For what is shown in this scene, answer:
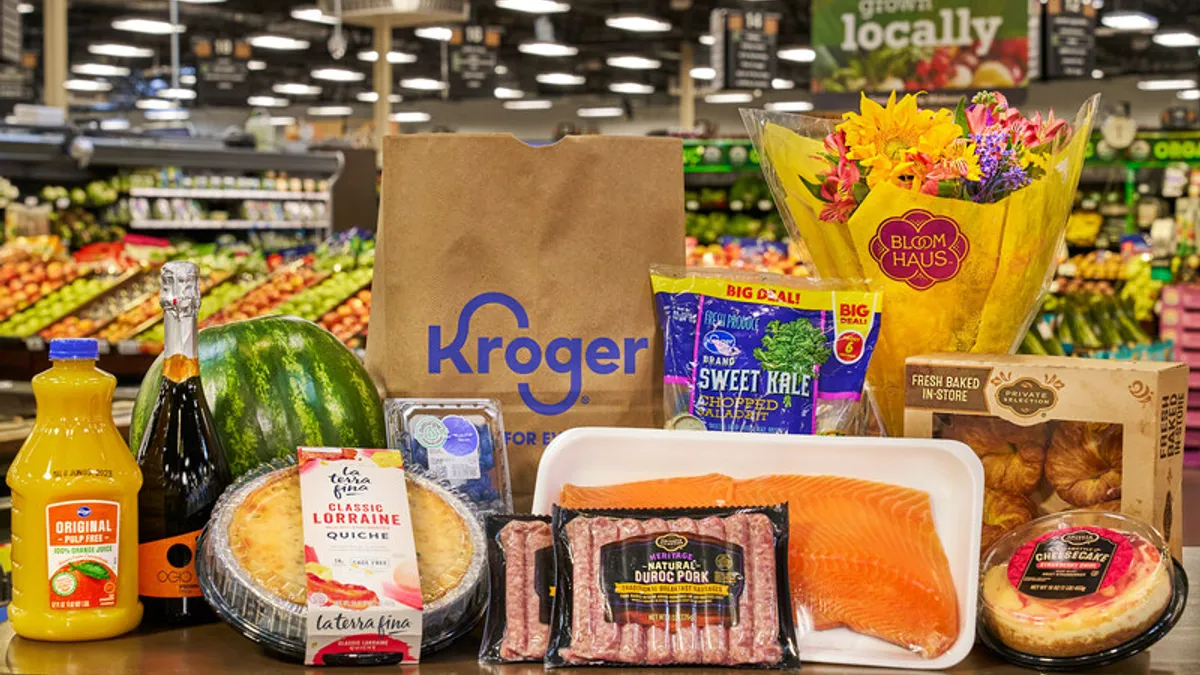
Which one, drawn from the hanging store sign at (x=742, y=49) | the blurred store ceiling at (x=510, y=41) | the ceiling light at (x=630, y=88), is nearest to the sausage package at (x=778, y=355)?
the hanging store sign at (x=742, y=49)

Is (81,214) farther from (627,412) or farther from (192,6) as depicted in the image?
(192,6)

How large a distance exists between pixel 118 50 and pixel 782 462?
77.6 feet

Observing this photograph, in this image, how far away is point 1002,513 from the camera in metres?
1.53

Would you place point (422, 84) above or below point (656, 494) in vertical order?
above

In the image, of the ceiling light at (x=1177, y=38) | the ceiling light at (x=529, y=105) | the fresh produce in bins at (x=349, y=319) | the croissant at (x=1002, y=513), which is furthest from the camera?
the ceiling light at (x=529, y=105)

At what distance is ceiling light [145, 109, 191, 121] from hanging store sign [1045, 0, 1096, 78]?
832 inches

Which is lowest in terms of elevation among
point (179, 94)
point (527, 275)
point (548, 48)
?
point (527, 275)

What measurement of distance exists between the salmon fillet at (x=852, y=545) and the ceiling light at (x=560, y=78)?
80.6 ft

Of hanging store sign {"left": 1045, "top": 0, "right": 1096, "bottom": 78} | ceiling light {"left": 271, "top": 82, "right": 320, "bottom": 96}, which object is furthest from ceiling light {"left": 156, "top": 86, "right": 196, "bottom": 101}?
hanging store sign {"left": 1045, "top": 0, "right": 1096, "bottom": 78}

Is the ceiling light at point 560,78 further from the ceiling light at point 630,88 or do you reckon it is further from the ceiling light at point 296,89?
the ceiling light at point 296,89

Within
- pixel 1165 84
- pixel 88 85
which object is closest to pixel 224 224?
pixel 88 85

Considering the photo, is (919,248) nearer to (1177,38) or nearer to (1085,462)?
(1085,462)

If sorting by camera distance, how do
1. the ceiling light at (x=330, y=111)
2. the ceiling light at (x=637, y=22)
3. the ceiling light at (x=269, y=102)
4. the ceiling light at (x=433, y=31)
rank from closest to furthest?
the ceiling light at (x=637, y=22) → the ceiling light at (x=433, y=31) → the ceiling light at (x=269, y=102) → the ceiling light at (x=330, y=111)

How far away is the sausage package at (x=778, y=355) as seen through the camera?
1.60m
